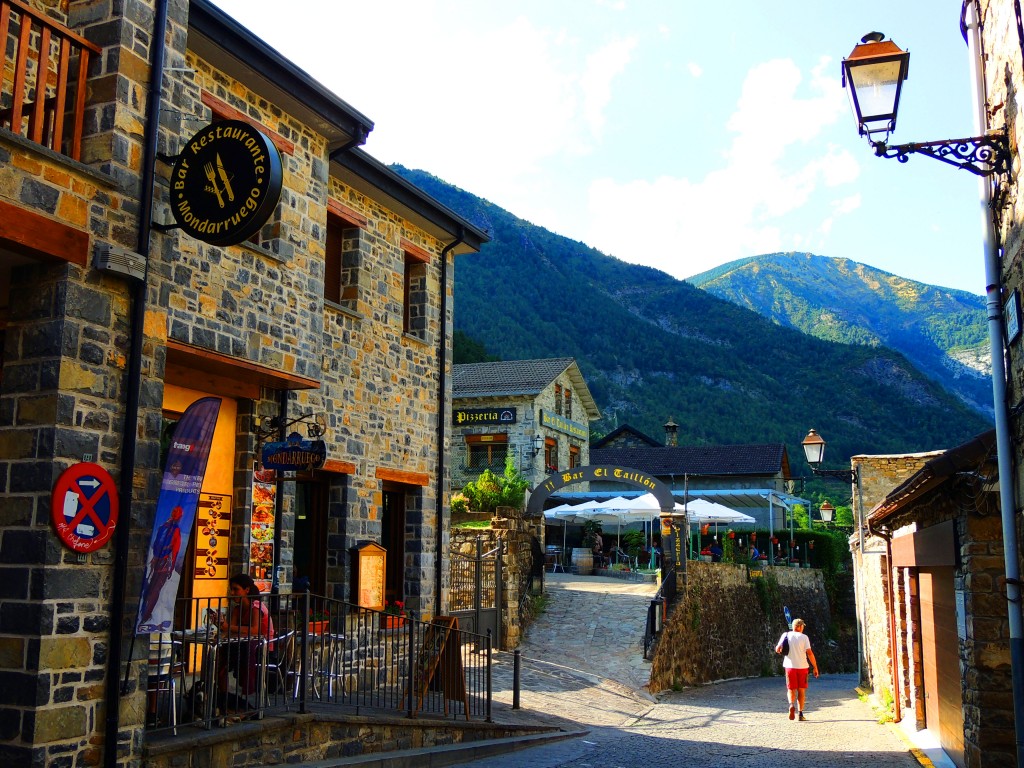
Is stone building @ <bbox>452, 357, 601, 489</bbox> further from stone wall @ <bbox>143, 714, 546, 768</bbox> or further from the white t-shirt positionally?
stone wall @ <bbox>143, 714, 546, 768</bbox>

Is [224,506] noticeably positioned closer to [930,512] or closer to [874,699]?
[930,512]

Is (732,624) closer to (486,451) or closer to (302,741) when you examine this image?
(486,451)

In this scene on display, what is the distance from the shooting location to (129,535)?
258 inches

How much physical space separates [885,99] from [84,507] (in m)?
6.09

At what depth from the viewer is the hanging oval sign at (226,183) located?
7.00 m

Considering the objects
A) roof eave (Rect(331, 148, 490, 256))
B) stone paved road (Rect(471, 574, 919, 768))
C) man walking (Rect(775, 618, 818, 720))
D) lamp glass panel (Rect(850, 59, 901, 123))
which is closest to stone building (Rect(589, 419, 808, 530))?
stone paved road (Rect(471, 574, 919, 768))

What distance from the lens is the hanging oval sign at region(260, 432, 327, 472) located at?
10172 mm

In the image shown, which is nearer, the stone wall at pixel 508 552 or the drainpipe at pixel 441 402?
the drainpipe at pixel 441 402

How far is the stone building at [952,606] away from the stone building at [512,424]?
19403 millimetres

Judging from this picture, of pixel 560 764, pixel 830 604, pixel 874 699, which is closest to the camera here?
pixel 560 764

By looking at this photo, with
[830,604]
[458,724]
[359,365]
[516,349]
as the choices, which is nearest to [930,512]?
[458,724]

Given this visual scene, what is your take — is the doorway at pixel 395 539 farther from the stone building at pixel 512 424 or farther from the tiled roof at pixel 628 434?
the tiled roof at pixel 628 434

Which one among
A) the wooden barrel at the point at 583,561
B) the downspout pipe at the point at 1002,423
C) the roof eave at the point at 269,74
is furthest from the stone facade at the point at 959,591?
the wooden barrel at the point at 583,561

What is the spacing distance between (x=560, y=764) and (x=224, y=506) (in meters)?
4.63
